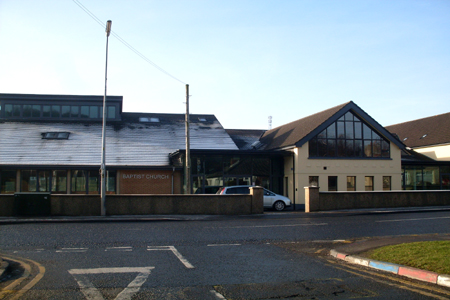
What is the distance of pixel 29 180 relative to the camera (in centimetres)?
2906

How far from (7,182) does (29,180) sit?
142 centimetres

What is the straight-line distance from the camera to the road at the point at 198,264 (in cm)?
642

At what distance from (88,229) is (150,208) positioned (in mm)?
5698

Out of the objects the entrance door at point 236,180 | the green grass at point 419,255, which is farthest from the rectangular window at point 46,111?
the green grass at point 419,255

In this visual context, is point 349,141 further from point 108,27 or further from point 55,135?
point 55,135

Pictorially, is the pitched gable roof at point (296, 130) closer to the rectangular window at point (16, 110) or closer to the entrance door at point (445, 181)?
the entrance door at point (445, 181)

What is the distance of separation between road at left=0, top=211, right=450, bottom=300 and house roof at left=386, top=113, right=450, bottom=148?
1058 inches

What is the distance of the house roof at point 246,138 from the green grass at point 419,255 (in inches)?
1094

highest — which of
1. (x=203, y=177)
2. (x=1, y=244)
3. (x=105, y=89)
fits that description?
(x=105, y=89)

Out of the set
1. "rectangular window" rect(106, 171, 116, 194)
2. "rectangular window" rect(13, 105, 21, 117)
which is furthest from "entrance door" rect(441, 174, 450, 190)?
"rectangular window" rect(13, 105, 21, 117)

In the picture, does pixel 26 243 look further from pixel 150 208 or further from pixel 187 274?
pixel 150 208

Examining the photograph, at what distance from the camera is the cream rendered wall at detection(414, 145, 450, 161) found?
121 feet

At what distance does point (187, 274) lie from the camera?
764cm

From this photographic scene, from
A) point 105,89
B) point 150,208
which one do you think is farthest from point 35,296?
point 105,89
